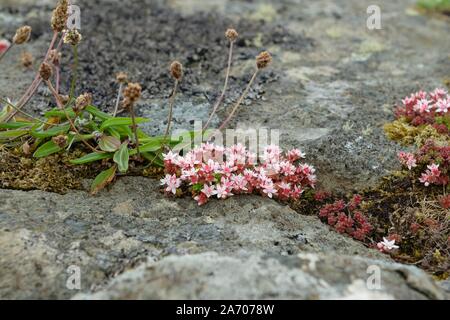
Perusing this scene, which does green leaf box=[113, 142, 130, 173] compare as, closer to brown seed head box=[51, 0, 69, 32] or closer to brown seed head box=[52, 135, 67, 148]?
brown seed head box=[52, 135, 67, 148]

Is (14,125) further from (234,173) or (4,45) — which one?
(4,45)

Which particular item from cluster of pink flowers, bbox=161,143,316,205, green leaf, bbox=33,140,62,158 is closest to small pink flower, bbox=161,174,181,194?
cluster of pink flowers, bbox=161,143,316,205

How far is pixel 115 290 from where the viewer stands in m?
3.51

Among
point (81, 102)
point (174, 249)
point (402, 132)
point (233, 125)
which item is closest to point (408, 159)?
point (402, 132)

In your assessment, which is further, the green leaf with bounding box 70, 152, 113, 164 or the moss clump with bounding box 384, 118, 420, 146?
the moss clump with bounding box 384, 118, 420, 146

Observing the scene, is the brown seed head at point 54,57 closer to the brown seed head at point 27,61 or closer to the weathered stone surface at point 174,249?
the brown seed head at point 27,61

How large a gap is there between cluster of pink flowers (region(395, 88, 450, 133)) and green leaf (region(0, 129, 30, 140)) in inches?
151

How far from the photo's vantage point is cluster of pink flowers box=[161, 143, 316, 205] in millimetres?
4977

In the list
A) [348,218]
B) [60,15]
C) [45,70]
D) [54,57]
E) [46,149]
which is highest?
[60,15]

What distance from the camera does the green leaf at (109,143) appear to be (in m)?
5.21

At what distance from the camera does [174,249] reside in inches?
162

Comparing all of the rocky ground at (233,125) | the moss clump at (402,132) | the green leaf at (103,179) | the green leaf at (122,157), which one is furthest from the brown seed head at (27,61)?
the moss clump at (402,132)

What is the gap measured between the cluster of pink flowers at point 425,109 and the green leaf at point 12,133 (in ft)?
12.6

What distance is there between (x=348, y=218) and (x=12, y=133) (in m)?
3.09
